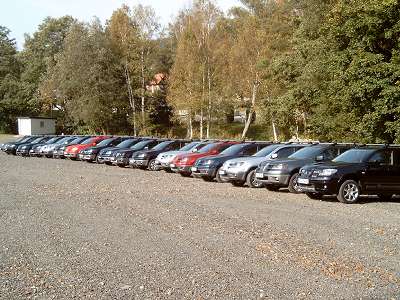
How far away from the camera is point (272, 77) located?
41.4 m

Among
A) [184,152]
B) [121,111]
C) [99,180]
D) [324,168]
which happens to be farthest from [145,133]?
[324,168]

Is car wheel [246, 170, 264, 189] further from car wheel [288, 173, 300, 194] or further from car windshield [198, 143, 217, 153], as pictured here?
car windshield [198, 143, 217, 153]

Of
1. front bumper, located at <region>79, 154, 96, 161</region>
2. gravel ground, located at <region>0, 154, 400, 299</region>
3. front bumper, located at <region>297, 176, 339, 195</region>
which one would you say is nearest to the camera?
gravel ground, located at <region>0, 154, 400, 299</region>

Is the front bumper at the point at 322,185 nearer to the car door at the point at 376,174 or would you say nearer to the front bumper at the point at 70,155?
the car door at the point at 376,174

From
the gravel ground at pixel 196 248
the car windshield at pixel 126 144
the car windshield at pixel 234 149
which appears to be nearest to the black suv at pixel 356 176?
the gravel ground at pixel 196 248

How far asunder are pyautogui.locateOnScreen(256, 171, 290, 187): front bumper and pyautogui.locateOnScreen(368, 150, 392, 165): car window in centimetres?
262

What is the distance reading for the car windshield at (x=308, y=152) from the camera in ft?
61.1

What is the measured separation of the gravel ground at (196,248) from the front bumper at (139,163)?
12141 millimetres

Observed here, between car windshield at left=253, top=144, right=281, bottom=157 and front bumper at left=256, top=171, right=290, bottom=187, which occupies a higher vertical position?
car windshield at left=253, top=144, right=281, bottom=157

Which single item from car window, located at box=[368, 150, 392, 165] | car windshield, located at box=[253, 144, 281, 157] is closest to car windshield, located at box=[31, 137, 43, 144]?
car windshield, located at box=[253, 144, 281, 157]

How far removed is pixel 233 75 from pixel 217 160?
2810 cm

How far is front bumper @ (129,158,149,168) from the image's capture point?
93.1 ft

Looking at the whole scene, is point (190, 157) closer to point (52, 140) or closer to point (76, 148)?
point (76, 148)

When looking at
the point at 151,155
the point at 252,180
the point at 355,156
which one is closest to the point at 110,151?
the point at 151,155
